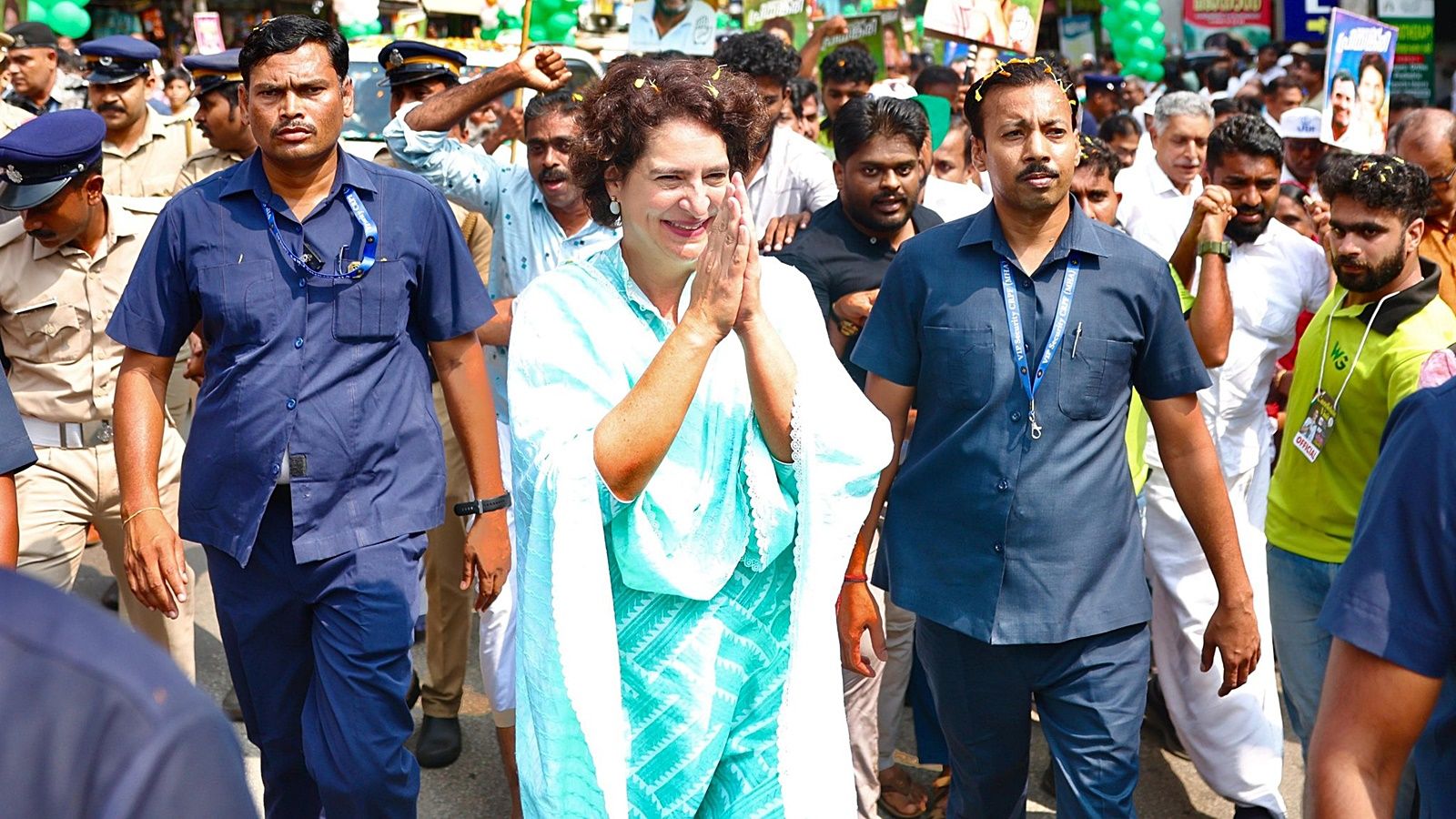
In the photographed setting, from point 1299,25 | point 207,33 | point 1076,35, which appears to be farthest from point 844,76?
point 1076,35

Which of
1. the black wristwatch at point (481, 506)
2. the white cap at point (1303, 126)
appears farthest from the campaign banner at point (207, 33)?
the black wristwatch at point (481, 506)

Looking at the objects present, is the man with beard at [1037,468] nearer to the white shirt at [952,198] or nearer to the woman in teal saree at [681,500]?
the woman in teal saree at [681,500]

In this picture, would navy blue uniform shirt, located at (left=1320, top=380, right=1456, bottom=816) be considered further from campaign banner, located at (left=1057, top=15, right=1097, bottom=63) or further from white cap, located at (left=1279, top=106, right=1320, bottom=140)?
campaign banner, located at (left=1057, top=15, right=1097, bottom=63)

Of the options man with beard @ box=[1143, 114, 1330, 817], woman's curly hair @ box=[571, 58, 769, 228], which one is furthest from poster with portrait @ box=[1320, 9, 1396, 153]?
woman's curly hair @ box=[571, 58, 769, 228]

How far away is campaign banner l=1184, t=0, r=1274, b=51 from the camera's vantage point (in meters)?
18.7

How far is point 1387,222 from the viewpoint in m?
4.15

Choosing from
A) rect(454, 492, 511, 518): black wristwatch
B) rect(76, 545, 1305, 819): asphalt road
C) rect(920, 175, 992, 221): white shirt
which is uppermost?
rect(920, 175, 992, 221): white shirt

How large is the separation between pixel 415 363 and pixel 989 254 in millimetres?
1469

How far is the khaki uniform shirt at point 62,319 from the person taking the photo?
15.8 feet

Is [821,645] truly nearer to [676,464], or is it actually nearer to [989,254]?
[676,464]

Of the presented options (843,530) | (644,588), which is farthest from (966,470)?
(644,588)

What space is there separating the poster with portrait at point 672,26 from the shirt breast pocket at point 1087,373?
3826mm

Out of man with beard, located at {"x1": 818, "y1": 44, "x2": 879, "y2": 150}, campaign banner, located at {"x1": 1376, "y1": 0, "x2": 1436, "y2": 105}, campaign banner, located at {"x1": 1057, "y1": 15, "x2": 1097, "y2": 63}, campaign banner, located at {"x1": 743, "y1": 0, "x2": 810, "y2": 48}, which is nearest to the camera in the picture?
man with beard, located at {"x1": 818, "y1": 44, "x2": 879, "y2": 150}

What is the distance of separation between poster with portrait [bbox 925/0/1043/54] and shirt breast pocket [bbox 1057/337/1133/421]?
3551 millimetres
